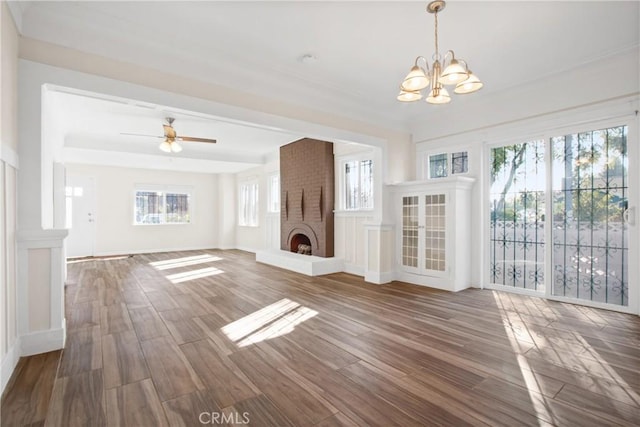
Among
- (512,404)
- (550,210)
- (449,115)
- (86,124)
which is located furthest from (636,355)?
(86,124)

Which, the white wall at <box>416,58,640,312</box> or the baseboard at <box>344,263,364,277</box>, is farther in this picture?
the baseboard at <box>344,263,364,277</box>

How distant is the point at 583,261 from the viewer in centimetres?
367

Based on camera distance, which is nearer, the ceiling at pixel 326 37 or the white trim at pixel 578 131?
the ceiling at pixel 326 37

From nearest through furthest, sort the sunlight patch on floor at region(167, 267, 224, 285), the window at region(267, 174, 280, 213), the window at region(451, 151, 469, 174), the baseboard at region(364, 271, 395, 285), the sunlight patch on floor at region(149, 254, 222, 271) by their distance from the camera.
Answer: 1. the window at region(451, 151, 469, 174)
2. the baseboard at region(364, 271, 395, 285)
3. the sunlight patch on floor at region(167, 267, 224, 285)
4. the sunlight patch on floor at region(149, 254, 222, 271)
5. the window at region(267, 174, 280, 213)

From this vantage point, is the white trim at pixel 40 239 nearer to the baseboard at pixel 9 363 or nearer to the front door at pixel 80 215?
the baseboard at pixel 9 363

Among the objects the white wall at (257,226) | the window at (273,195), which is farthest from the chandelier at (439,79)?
the white wall at (257,226)

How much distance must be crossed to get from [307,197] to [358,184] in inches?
48.5

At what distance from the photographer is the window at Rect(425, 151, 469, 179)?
4840mm

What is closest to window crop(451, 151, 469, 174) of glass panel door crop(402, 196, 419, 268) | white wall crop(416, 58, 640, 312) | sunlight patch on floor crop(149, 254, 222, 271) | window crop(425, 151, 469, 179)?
window crop(425, 151, 469, 179)

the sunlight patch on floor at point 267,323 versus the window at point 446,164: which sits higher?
the window at point 446,164

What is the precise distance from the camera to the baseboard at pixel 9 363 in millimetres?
1911

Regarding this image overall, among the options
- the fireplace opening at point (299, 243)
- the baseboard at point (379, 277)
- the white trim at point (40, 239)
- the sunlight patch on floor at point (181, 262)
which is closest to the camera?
the white trim at point (40, 239)

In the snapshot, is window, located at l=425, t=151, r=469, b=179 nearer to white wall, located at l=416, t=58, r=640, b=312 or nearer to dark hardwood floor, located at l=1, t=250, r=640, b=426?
white wall, located at l=416, t=58, r=640, b=312

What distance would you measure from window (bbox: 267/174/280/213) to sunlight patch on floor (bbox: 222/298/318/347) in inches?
189
